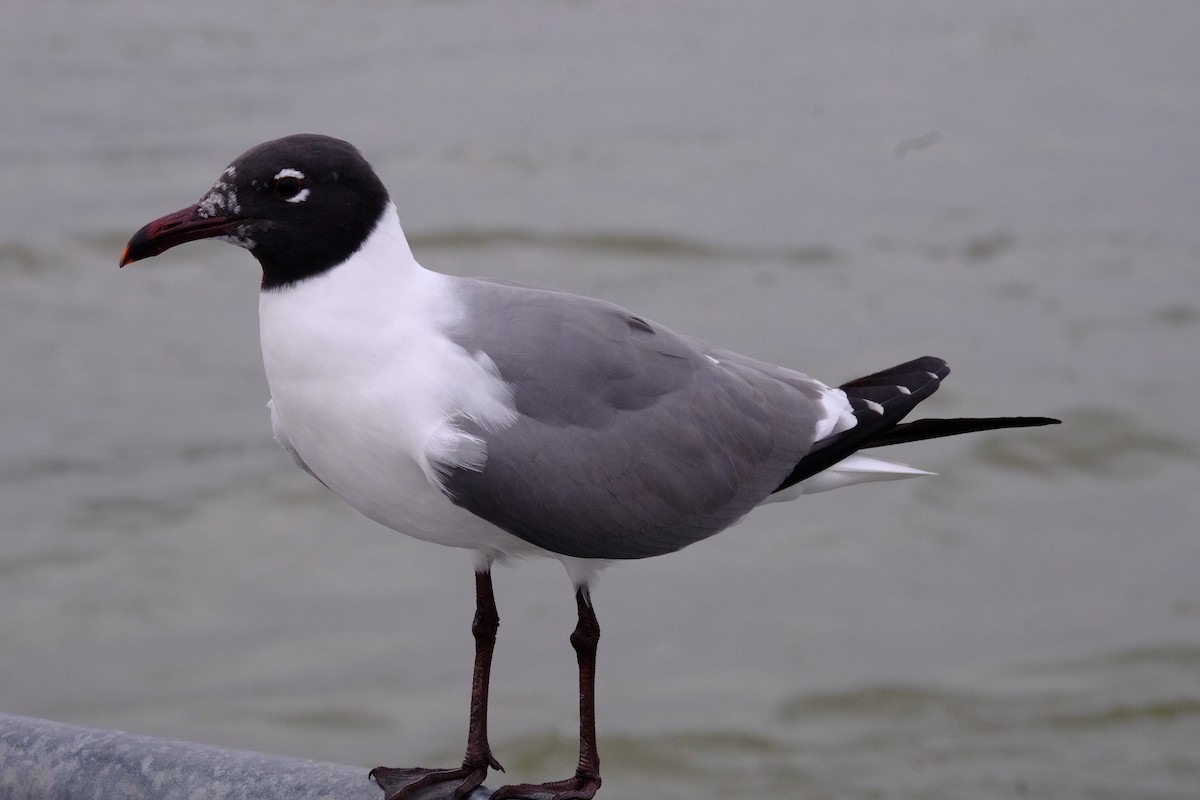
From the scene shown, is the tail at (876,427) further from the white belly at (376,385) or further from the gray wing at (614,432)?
the white belly at (376,385)

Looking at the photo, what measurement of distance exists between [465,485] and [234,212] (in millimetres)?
517

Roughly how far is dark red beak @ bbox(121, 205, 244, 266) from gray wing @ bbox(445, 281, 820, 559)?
375 millimetres

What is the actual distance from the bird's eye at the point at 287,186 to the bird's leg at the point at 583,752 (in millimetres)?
842

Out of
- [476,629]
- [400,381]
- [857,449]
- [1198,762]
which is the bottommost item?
[1198,762]

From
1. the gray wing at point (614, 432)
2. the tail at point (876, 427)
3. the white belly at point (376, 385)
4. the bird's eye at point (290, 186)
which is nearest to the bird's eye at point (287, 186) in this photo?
the bird's eye at point (290, 186)

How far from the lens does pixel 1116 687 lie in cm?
611

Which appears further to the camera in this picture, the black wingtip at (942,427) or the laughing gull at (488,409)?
the black wingtip at (942,427)

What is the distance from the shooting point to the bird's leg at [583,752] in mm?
2496

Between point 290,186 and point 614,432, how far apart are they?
2.15ft

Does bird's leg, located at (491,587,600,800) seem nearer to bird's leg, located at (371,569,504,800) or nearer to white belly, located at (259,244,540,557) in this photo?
bird's leg, located at (371,569,504,800)

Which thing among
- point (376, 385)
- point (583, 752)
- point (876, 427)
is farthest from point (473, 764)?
point (876, 427)

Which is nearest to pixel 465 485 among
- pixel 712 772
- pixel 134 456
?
pixel 712 772

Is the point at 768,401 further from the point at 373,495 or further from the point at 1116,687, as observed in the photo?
the point at 1116,687

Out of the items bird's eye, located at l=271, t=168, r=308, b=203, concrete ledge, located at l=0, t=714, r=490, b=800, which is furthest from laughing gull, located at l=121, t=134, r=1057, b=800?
concrete ledge, located at l=0, t=714, r=490, b=800
